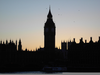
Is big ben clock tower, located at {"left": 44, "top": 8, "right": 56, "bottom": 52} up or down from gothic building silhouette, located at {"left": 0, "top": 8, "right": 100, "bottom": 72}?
up

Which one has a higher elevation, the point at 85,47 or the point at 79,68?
the point at 85,47

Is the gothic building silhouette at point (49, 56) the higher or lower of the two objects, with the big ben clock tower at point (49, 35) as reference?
lower

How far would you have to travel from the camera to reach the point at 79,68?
88500 mm

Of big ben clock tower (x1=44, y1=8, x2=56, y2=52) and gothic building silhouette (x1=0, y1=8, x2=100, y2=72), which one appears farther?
big ben clock tower (x1=44, y1=8, x2=56, y2=52)

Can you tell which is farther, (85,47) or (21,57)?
(21,57)

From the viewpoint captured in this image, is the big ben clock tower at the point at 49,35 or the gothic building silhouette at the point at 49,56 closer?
the gothic building silhouette at the point at 49,56

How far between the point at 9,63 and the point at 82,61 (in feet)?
80.4

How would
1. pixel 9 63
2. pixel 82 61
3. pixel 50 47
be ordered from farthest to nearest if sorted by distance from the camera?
pixel 50 47, pixel 9 63, pixel 82 61

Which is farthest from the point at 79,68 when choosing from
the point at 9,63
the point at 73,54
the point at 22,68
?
the point at 9,63

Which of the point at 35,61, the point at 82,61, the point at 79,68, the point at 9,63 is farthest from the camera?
the point at 35,61

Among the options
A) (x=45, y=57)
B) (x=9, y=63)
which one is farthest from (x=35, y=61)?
(x=9, y=63)

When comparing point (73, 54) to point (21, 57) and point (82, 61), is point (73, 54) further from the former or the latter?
point (21, 57)

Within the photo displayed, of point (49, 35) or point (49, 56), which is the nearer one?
point (49, 56)

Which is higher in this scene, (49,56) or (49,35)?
(49,35)
